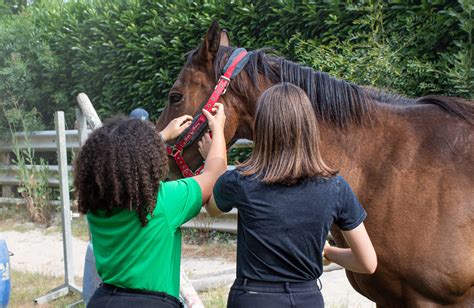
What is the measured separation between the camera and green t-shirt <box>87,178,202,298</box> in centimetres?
230

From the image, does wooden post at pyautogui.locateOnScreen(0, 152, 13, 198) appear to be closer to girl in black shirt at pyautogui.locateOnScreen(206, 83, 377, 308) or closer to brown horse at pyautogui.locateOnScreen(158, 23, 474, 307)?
brown horse at pyautogui.locateOnScreen(158, 23, 474, 307)

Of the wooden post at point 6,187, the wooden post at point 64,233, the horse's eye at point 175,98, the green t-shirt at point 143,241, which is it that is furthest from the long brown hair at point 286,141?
the wooden post at point 6,187

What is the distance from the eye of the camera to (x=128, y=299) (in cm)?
230

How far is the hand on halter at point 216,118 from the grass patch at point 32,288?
3420 millimetres

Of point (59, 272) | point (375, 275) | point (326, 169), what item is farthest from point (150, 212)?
point (59, 272)

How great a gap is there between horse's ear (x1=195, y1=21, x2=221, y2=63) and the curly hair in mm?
888

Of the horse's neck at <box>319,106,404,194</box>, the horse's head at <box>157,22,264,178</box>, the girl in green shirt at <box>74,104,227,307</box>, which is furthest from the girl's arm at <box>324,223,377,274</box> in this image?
the horse's head at <box>157,22,264,178</box>

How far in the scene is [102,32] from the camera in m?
8.15

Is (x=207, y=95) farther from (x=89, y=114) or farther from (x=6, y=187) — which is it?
(x=6, y=187)

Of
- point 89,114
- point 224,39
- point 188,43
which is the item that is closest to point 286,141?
point 224,39

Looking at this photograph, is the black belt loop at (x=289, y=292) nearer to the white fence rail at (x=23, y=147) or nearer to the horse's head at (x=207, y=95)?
the horse's head at (x=207, y=95)

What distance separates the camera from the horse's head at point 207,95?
3023mm

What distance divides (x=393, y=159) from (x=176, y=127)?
1.15 meters

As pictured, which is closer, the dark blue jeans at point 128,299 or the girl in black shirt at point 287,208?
the girl in black shirt at point 287,208
